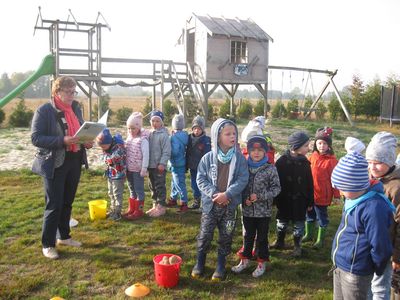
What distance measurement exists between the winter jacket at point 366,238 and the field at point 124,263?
1.36 m

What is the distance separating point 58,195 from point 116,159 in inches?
50.6

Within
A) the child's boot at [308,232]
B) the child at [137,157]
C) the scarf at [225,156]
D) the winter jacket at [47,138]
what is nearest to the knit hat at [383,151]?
the scarf at [225,156]

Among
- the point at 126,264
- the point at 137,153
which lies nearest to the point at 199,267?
the point at 126,264

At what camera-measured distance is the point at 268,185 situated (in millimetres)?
4164

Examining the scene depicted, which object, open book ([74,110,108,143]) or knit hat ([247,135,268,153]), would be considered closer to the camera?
knit hat ([247,135,268,153])

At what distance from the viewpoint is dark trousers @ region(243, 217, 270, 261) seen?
423cm

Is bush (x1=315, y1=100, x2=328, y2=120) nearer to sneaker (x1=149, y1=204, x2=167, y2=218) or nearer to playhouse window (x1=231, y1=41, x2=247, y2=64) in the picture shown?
playhouse window (x1=231, y1=41, x2=247, y2=64)

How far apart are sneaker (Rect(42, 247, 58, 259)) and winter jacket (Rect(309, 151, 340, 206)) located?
129 inches

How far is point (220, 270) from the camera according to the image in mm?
4141

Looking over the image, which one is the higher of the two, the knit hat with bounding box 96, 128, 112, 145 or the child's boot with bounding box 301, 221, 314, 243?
the knit hat with bounding box 96, 128, 112, 145

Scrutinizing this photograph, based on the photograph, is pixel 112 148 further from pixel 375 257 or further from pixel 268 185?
pixel 375 257

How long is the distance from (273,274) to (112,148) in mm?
2945

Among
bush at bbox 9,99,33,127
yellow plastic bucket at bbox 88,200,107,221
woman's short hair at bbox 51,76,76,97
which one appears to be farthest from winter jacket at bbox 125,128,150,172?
bush at bbox 9,99,33,127

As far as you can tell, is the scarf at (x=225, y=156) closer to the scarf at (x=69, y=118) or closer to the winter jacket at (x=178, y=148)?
the scarf at (x=69, y=118)
